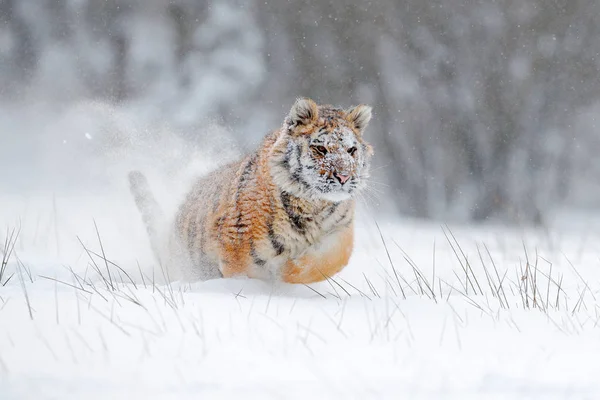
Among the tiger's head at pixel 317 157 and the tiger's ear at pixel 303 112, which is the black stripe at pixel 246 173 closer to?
the tiger's head at pixel 317 157

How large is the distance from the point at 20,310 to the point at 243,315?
103 centimetres

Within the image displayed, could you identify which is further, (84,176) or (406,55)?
(406,55)

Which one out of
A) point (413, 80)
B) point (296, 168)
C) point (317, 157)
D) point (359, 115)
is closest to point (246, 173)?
point (296, 168)

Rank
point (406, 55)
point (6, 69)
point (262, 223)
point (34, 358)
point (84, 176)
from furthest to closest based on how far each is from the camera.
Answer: point (6, 69)
point (406, 55)
point (84, 176)
point (262, 223)
point (34, 358)

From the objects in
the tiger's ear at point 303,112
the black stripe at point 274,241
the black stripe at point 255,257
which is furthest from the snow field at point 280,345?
the tiger's ear at point 303,112

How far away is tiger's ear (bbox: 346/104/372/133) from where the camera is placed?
4.60 meters

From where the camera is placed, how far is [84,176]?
12.0 metres

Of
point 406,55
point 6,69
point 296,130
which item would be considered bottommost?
point 296,130

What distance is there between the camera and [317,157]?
4.29m

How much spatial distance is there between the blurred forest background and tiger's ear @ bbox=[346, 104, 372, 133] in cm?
739

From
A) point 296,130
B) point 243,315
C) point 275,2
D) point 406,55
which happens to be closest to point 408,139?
point 406,55

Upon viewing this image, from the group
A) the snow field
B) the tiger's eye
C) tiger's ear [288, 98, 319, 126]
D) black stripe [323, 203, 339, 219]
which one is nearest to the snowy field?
the snow field

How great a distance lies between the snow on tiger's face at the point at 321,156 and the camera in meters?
4.22

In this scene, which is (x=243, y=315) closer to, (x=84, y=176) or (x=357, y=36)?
(x=84, y=176)
